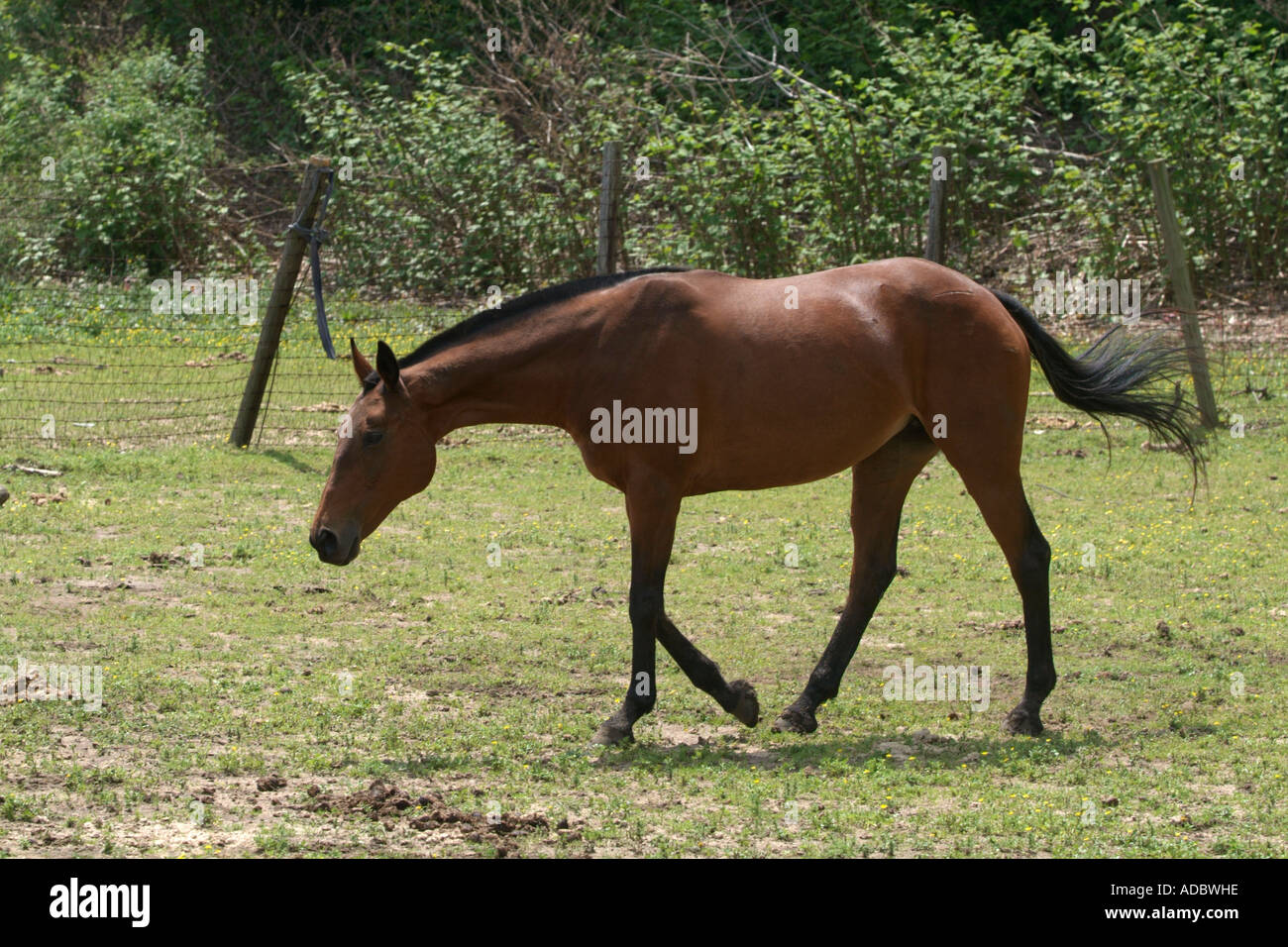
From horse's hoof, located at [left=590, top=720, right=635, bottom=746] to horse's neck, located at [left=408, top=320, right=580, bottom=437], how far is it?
4.31 ft

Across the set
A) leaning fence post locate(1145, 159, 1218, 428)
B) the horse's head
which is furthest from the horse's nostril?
leaning fence post locate(1145, 159, 1218, 428)

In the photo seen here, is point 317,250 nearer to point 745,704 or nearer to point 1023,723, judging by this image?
point 745,704

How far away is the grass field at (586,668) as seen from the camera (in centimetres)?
482

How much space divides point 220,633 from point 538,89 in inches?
484

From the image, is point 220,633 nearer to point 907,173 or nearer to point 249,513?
point 249,513

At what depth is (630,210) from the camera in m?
15.2

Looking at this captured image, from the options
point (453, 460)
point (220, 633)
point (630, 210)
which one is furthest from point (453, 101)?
point (220, 633)

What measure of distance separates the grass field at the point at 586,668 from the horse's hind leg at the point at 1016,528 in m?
0.19

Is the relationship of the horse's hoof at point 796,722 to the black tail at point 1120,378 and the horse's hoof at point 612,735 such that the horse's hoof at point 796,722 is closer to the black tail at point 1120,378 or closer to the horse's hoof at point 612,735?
the horse's hoof at point 612,735

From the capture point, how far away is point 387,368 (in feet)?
18.7

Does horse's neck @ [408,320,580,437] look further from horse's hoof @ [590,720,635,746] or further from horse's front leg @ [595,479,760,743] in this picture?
horse's hoof @ [590,720,635,746]

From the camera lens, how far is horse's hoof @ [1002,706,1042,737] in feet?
19.5

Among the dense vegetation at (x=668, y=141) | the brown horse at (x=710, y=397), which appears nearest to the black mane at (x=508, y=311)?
the brown horse at (x=710, y=397)

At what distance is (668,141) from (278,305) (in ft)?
15.7
